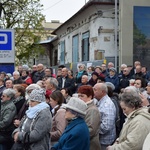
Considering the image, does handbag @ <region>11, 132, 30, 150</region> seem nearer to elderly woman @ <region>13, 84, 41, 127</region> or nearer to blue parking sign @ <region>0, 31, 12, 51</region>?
elderly woman @ <region>13, 84, 41, 127</region>

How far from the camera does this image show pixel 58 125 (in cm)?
543

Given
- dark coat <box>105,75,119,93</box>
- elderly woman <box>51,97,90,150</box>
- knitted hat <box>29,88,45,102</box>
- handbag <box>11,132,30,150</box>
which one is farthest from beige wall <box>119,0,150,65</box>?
elderly woman <box>51,97,90,150</box>

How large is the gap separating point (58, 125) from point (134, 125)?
68.7 inches

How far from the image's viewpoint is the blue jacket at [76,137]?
4.16m

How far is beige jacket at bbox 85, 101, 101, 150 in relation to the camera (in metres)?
5.20

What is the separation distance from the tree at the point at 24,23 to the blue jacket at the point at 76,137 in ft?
78.6

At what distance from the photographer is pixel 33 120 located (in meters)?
4.96

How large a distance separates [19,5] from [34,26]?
2.13 m

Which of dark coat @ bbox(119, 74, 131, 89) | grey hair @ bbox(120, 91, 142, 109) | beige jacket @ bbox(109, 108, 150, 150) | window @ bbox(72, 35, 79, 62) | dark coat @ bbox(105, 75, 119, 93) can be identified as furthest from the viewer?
window @ bbox(72, 35, 79, 62)

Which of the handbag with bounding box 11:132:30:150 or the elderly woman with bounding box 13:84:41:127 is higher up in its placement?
the elderly woman with bounding box 13:84:41:127

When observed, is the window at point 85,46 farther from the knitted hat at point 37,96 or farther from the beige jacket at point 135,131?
the beige jacket at point 135,131

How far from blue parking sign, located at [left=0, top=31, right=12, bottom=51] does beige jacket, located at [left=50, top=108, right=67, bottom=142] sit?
3977 mm

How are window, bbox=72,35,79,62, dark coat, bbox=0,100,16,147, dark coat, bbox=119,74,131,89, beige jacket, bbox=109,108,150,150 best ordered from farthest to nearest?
1. window, bbox=72,35,79,62
2. dark coat, bbox=119,74,131,89
3. dark coat, bbox=0,100,16,147
4. beige jacket, bbox=109,108,150,150

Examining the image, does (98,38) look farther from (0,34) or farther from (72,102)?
(72,102)
